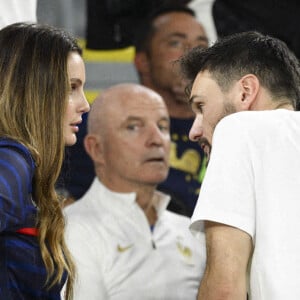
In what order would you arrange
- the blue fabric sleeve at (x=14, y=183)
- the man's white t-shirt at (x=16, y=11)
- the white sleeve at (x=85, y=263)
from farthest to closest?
the white sleeve at (x=85, y=263)
the man's white t-shirt at (x=16, y=11)
the blue fabric sleeve at (x=14, y=183)

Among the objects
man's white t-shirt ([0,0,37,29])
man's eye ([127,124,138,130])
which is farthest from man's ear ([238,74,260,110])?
man's eye ([127,124,138,130])

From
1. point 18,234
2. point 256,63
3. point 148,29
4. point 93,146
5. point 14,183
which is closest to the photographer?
point 14,183

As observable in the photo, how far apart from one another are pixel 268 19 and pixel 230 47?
1.45 metres

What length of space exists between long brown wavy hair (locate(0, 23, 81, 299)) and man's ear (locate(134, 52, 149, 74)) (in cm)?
127

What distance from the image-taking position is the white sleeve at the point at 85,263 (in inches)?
89.1

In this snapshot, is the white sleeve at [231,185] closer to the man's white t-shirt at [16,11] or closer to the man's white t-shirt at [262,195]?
the man's white t-shirt at [262,195]

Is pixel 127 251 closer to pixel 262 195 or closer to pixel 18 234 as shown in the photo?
pixel 18 234

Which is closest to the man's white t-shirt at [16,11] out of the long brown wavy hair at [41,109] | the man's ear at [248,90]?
the long brown wavy hair at [41,109]

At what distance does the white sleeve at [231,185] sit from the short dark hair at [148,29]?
4.97 feet

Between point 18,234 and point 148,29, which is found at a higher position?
point 148,29

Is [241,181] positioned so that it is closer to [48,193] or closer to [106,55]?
[48,193]

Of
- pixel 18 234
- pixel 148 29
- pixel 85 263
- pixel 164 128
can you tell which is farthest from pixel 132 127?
pixel 18 234

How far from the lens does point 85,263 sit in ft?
7.64

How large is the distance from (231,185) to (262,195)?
0.17 ft
